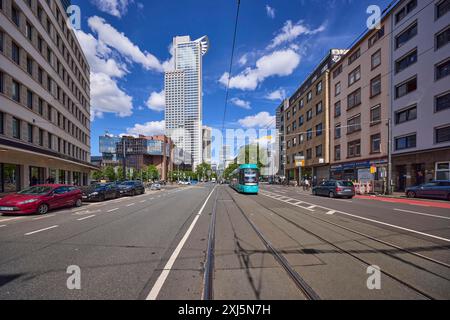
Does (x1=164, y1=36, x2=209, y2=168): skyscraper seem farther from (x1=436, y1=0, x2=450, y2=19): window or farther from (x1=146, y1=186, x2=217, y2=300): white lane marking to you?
(x1=146, y1=186, x2=217, y2=300): white lane marking

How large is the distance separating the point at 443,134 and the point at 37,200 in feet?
102

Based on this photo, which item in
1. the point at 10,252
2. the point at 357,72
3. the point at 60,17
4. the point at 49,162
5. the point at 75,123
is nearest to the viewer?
the point at 10,252

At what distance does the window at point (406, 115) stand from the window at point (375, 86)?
4223mm

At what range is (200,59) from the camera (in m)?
43.6

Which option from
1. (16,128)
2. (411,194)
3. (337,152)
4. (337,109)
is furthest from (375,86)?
(16,128)

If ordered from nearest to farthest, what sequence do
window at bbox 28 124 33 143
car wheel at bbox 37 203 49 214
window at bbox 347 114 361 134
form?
car wheel at bbox 37 203 49 214
window at bbox 28 124 33 143
window at bbox 347 114 361 134

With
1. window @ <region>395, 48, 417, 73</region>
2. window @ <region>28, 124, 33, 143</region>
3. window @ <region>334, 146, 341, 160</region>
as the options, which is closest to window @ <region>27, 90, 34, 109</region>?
window @ <region>28, 124, 33, 143</region>

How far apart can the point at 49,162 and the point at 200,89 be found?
2661cm

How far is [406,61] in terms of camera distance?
25391 mm

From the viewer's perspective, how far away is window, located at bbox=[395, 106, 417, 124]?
24.4 meters

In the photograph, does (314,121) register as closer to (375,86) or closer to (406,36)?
(375,86)

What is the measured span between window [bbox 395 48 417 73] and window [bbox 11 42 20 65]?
38227 millimetres
